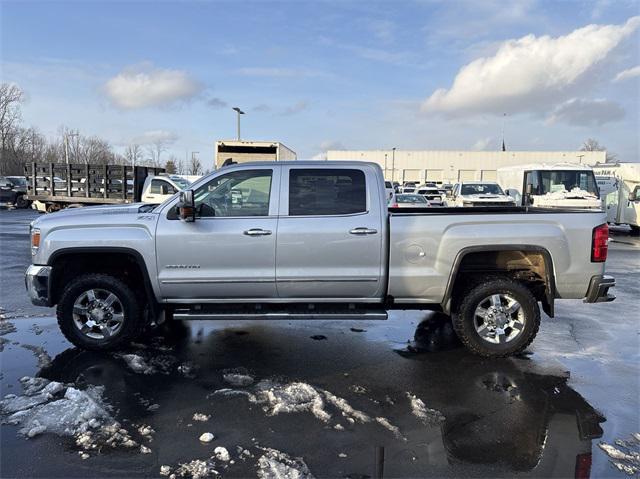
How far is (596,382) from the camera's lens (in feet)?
15.2

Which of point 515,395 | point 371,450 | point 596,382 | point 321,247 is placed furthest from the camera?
point 321,247

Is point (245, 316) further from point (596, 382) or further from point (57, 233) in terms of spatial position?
point (596, 382)

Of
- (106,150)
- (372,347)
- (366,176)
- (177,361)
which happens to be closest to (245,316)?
(177,361)

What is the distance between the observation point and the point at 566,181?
56.0 ft

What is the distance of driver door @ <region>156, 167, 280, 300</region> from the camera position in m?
4.97

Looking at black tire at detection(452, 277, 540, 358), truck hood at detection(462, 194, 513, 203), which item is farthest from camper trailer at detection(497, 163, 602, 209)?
black tire at detection(452, 277, 540, 358)

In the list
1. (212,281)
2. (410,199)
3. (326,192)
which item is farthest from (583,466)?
(410,199)

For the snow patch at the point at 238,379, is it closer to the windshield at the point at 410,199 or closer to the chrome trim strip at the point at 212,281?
the chrome trim strip at the point at 212,281

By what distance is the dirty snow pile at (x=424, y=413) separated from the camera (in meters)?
3.80

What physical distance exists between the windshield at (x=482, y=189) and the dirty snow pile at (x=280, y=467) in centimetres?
1688

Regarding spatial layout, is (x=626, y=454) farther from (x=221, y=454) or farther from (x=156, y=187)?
(x=156, y=187)

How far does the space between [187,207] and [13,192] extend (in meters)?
29.3

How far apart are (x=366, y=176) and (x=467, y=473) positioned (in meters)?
3.09

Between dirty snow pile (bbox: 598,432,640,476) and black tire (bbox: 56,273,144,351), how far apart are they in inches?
175
